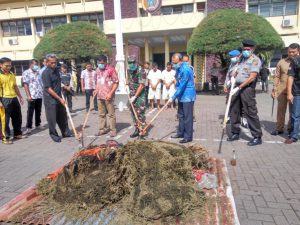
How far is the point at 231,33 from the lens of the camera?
13.0m

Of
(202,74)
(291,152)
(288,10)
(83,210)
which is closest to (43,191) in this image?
(83,210)

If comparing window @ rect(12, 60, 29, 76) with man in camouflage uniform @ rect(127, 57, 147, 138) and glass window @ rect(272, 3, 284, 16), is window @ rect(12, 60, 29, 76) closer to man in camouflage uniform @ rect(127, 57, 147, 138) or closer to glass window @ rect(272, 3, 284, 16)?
glass window @ rect(272, 3, 284, 16)

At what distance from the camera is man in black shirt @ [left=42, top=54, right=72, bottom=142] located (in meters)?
5.70

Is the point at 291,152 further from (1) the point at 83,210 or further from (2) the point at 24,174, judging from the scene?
(2) the point at 24,174

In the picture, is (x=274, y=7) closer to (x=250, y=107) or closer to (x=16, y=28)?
(x=250, y=107)

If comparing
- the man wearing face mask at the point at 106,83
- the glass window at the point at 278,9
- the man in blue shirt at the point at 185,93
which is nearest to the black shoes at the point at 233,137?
the man in blue shirt at the point at 185,93

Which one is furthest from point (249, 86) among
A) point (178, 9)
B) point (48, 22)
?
point (48, 22)

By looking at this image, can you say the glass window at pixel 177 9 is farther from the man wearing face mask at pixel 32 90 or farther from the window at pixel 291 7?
the man wearing face mask at pixel 32 90

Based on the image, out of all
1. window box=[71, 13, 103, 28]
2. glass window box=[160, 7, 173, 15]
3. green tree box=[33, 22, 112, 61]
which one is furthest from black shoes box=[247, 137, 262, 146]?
window box=[71, 13, 103, 28]

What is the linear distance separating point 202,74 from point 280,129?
14.7 metres

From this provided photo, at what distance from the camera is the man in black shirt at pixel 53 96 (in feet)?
18.7

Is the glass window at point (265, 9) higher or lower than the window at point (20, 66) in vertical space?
higher

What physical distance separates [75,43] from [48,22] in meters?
13.0

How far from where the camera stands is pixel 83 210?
2.68 metres
